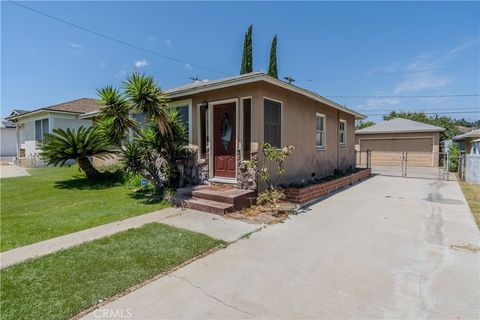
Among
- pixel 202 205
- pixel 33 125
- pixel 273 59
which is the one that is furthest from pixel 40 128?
pixel 273 59

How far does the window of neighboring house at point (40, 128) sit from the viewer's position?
17.4m

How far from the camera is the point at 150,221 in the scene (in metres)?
5.60

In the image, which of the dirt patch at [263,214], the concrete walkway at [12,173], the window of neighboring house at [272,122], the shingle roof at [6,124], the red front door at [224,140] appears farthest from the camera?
the shingle roof at [6,124]

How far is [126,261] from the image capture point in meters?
3.62

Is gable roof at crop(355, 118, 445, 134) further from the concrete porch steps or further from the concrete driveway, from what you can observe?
the concrete porch steps

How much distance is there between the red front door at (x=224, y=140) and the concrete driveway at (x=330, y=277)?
2934 millimetres

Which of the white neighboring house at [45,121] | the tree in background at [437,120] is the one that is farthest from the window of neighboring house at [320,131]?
the tree in background at [437,120]

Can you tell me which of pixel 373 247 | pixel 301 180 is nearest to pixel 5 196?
pixel 301 180

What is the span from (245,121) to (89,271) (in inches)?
207

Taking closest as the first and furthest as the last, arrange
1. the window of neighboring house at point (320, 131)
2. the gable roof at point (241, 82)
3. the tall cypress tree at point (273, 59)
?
the gable roof at point (241, 82) → the window of neighboring house at point (320, 131) → the tall cypress tree at point (273, 59)

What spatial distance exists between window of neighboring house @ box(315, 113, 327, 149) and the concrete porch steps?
4.98 metres

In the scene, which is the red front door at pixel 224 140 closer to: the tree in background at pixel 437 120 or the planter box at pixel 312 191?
the planter box at pixel 312 191

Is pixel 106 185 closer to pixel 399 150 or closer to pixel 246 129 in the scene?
pixel 246 129

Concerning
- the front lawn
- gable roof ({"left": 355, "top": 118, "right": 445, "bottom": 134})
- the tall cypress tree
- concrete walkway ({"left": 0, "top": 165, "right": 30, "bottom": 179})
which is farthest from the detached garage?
concrete walkway ({"left": 0, "top": 165, "right": 30, "bottom": 179})
